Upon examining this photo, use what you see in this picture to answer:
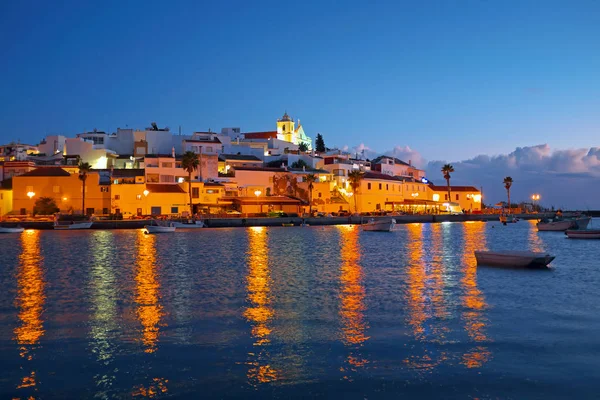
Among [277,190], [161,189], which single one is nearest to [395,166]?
[277,190]

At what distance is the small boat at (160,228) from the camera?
200ft

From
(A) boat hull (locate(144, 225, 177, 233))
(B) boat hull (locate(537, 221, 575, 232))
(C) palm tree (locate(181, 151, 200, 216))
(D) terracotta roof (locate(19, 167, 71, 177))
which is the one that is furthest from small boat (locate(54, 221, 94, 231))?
(B) boat hull (locate(537, 221, 575, 232))

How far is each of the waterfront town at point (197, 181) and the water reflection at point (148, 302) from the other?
4384 centimetres

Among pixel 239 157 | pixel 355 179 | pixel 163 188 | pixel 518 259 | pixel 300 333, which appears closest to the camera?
pixel 300 333

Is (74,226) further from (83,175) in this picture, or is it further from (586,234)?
(586,234)

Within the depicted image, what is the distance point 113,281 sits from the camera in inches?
911

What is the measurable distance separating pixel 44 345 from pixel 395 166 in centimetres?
10079

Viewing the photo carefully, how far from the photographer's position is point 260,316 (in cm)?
1541

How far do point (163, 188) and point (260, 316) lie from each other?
205ft

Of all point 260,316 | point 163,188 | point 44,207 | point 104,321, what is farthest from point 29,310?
point 163,188

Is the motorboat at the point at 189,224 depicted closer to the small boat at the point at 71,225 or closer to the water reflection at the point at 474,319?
the small boat at the point at 71,225

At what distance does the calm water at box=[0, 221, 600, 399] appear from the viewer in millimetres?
9531

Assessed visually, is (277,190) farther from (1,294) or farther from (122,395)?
(122,395)

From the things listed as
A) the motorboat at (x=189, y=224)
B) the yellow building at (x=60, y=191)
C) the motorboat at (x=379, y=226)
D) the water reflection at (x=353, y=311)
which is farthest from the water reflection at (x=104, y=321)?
the yellow building at (x=60, y=191)
